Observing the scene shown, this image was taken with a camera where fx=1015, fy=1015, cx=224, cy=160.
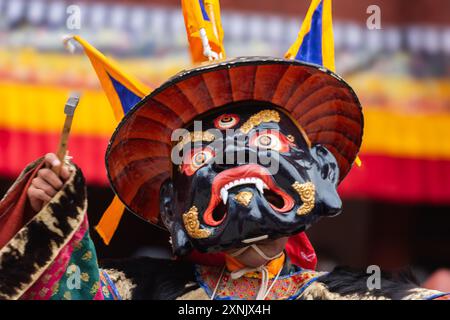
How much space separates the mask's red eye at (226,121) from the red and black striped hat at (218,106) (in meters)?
0.04

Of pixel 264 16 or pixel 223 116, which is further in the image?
pixel 264 16

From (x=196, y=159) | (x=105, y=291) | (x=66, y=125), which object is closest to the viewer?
(x=66, y=125)

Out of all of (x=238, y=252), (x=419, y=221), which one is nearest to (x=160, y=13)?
(x=419, y=221)

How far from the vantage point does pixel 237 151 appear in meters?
2.46

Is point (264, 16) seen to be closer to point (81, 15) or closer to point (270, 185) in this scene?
point (81, 15)

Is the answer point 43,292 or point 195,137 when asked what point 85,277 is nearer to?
point 43,292

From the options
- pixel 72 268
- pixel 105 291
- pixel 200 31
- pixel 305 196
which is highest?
pixel 200 31

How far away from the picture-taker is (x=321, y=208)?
2.46m

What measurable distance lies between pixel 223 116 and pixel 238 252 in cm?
35

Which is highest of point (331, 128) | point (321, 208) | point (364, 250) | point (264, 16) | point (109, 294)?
point (264, 16)

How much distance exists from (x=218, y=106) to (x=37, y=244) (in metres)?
0.59

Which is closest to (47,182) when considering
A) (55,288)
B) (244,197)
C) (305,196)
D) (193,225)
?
(55,288)
